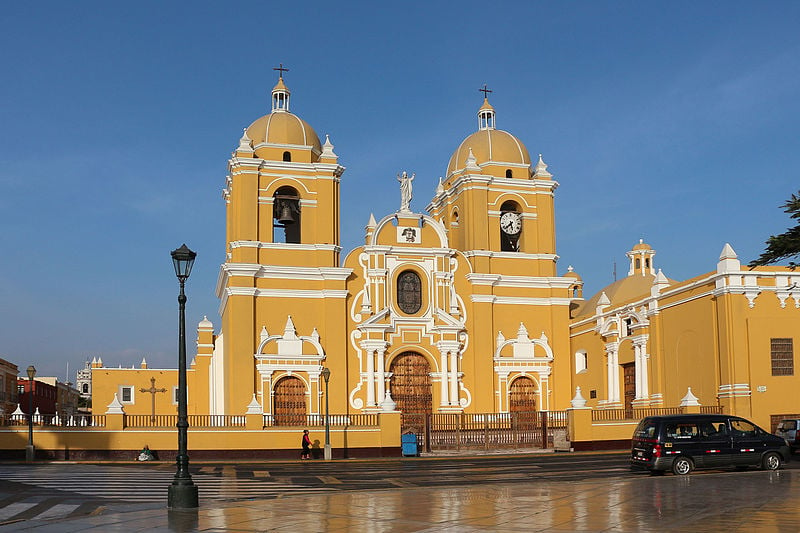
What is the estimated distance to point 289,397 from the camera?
40.7m

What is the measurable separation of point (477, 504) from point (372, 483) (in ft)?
19.0

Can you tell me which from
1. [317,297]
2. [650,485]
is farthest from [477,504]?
[317,297]

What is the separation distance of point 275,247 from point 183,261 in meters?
25.1

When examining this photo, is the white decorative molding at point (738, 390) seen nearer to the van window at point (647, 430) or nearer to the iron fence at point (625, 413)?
the iron fence at point (625, 413)

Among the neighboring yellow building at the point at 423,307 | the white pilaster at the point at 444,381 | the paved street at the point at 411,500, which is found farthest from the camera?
the white pilaster at the point at 444,381

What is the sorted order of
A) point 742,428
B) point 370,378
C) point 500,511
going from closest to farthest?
point 500,511, point 742,428, point 370,378

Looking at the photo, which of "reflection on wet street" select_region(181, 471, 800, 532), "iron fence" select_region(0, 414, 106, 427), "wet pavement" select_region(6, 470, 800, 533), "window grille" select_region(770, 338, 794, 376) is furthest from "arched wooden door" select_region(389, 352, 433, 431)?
"wet pavement" select_region(6, 470, 800, 533)

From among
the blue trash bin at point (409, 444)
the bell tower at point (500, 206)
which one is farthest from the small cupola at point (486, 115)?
the blue trash bin at point (409, 444)

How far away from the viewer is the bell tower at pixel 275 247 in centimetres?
4003

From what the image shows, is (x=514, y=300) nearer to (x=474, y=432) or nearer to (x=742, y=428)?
(x=474, y=432)

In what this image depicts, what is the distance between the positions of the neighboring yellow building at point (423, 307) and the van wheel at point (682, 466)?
1447 cm

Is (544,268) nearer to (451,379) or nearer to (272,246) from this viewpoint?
(451,379)

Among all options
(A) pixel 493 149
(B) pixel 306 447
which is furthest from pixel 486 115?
(B) pixel 306 447

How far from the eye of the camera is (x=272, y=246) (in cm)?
4131
